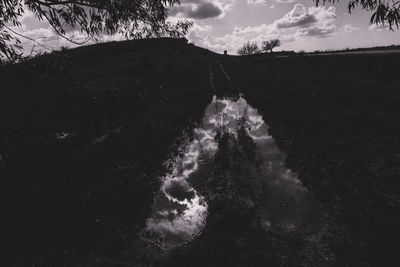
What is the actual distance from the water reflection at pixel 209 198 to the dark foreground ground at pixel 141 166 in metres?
0.33

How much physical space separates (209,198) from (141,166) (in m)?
2.89

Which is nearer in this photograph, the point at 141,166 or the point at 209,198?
the point at 209,198

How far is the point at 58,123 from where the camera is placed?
13836 mm

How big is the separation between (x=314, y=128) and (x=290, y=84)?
1135 cm

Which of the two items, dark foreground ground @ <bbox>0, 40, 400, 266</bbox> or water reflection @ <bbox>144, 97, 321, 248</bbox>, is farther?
water reflection @ <bbox>144, 97, 321, 248</bbox>

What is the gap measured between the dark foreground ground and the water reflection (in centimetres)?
33

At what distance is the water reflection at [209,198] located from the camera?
5887 millimetres

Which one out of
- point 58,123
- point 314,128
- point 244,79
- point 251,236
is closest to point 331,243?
point 251,236

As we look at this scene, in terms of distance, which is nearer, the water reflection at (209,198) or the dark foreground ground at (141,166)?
the dark foreground ground at (141,166)

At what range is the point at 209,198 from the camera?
702 cm

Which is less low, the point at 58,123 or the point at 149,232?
the point at 58,123

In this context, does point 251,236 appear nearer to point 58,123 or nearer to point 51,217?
point 51,217

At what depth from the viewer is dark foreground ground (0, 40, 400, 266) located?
17.0ft

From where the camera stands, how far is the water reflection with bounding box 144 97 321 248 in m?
5.89
